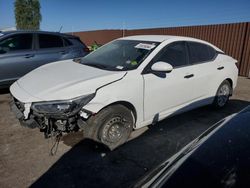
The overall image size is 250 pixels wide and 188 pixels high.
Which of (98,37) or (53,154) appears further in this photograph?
(98,37)

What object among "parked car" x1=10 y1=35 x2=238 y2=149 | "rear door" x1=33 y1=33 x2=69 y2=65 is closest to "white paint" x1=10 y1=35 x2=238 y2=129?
"parked car" x1=10 y1=35 x2=238 y2=149

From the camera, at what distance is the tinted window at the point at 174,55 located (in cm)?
402

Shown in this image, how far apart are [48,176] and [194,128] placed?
2658 millimetres

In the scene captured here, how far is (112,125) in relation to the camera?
11.2 ft

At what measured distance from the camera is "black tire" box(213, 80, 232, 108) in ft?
17.2

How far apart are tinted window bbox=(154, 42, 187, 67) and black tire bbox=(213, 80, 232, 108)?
1347mm

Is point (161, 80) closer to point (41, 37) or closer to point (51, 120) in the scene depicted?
point (51, 120)

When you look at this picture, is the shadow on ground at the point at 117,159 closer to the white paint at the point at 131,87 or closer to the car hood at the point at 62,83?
the white paint at the point at 131,87

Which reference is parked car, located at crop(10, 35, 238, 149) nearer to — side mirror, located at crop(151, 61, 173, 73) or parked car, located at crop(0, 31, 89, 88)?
side mirror, located at crop(151, 61, 173, 73)

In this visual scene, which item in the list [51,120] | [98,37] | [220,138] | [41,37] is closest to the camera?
[220,138]

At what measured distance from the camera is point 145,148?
369 centimetres

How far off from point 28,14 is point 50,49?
45206 mm

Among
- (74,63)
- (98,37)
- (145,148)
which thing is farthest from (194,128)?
(98,37)

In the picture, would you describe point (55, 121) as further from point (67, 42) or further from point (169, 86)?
point (67, 42)
